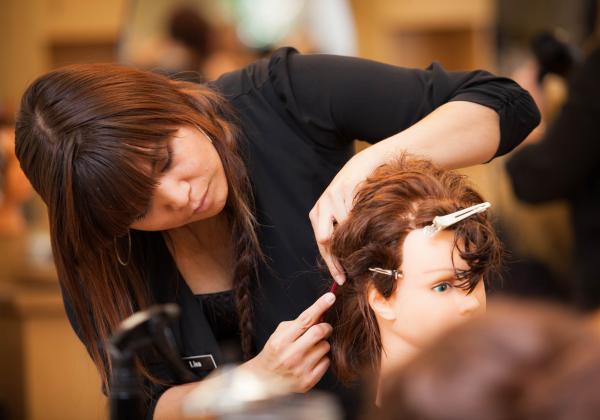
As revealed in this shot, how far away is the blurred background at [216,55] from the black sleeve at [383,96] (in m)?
0.80

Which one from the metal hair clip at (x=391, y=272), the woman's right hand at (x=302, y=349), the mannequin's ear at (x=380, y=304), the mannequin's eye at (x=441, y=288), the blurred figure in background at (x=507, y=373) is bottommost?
the woman's right hand at (x=302, y=349)

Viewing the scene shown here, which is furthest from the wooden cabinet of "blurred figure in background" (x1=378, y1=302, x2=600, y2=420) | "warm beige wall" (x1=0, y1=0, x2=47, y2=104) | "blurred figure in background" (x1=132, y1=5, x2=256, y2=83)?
"blurred figure in background" (x1=378, y1=302, x2=600, y2=420)

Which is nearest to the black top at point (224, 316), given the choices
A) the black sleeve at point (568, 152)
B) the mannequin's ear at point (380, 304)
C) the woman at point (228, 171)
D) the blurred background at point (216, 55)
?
the woman at point (228, 171)

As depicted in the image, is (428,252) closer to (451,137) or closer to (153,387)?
(451,137)

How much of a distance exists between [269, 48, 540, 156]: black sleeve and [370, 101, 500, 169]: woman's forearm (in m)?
0.03

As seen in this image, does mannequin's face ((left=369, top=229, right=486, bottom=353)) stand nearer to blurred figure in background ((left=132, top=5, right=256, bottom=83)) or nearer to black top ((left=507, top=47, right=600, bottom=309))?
black top ((left=507, top=47, right=600, bottom=309))

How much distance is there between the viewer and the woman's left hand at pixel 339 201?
126 cm

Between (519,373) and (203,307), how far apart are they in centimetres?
95

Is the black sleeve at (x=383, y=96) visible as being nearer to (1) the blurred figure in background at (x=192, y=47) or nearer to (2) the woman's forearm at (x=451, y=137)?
(2) the woman's forearm at (x=451, y=137)

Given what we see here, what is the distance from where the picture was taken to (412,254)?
3.92 ft

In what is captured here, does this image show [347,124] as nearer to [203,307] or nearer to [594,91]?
[203,307]

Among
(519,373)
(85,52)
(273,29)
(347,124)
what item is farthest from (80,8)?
(519,373)

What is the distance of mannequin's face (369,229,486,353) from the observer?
1186mm

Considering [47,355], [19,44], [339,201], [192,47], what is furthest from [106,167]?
[19,44]
